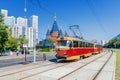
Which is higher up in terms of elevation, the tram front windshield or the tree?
the tree

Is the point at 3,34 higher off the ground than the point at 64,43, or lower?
higher

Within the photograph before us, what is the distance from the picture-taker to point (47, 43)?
107m

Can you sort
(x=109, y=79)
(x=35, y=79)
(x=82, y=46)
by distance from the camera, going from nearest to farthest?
(x=35, y=79) < (x=109, y=79) < (x=82, y=46)

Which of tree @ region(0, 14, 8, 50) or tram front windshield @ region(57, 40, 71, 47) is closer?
tram front windshield @ region(57, 40, 71, 47)

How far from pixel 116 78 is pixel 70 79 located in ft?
10.6

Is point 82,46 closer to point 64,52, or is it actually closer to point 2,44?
point 64,52

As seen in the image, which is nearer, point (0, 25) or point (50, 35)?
point (0, 25)

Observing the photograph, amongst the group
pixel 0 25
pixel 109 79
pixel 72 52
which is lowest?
pixel 109 79

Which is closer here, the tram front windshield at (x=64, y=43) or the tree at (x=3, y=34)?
the tram front windshield at (x=64, y=43)

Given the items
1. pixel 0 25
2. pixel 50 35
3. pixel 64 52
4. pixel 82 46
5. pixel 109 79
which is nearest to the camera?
pixel 109 79

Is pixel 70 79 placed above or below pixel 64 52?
below

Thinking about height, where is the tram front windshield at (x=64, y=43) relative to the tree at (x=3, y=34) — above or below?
below

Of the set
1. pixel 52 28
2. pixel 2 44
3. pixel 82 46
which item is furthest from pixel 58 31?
pixel 82 46

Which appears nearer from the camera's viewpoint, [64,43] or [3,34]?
[64,43]
